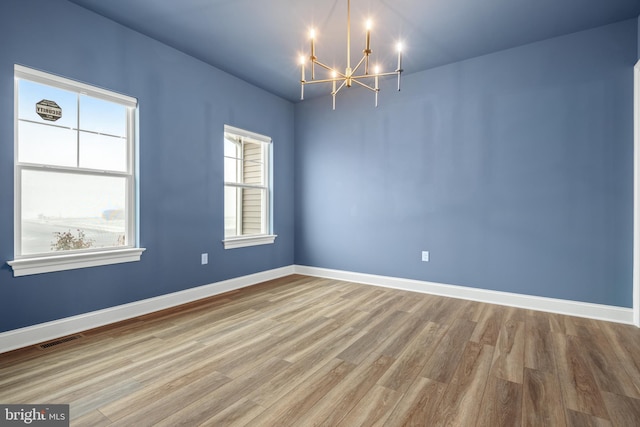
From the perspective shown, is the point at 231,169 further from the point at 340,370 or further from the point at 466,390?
the point at 466,390

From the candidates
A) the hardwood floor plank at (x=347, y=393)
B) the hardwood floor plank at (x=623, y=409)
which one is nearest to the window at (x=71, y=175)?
the hardwood floor plank at (x=347, y=393)

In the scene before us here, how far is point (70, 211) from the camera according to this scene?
2803 mm

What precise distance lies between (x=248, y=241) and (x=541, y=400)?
3.57 meters

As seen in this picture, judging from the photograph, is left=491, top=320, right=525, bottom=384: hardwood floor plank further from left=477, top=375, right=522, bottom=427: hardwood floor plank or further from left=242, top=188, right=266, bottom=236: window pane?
left=242, top=188, right=266, bottom=236: window pane

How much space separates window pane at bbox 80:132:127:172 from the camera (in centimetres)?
289

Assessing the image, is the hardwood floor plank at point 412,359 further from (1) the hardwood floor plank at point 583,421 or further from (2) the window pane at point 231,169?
(2) the window pane at point 231,169

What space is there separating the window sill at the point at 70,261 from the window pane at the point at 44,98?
45.2 inches

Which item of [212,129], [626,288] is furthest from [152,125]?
[626,288]

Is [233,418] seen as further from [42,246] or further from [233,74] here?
[233,74]

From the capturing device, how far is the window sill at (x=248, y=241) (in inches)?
165

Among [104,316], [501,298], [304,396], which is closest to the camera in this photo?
[304,396]

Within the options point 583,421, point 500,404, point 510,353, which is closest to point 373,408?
point 500,404

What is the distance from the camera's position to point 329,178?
4969mm

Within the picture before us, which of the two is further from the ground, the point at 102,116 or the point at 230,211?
the point at 102,116
